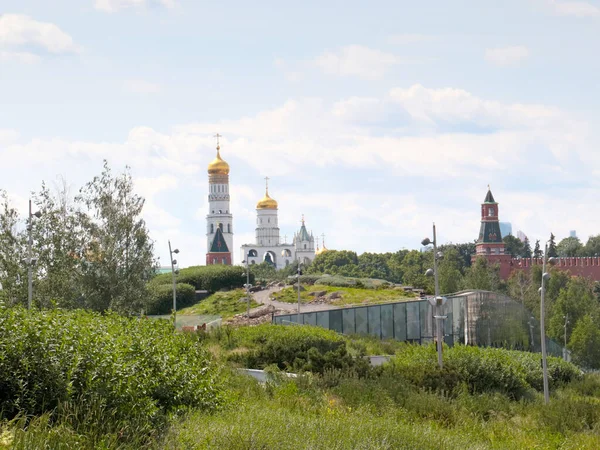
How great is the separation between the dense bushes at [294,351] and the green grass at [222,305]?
1292 inches

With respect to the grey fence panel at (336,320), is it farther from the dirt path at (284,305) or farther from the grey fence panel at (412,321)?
the dirt path at (284,305)

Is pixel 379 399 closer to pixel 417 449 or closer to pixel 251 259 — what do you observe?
pixel 417 449

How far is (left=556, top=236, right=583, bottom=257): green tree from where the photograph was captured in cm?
15738

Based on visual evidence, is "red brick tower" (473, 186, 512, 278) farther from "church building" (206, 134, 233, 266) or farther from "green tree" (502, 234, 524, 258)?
"church building" (206, 134, 233, 266)

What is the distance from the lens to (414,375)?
26203 millimetres

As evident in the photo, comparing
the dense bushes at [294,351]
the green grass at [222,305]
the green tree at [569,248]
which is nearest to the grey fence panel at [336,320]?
Answer: the dense bushes at [294,351]

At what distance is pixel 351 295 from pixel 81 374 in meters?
57.4

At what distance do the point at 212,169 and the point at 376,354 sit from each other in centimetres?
14196

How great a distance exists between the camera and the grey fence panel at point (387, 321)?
4488 centimetres

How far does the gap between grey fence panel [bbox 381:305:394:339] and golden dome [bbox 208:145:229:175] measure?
130 meters

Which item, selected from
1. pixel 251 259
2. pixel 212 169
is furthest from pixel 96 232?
pixel 251 259

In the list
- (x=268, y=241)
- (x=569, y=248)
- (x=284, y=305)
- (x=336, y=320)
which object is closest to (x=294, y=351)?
(x=336, y=320)

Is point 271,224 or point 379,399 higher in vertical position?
point 271,224

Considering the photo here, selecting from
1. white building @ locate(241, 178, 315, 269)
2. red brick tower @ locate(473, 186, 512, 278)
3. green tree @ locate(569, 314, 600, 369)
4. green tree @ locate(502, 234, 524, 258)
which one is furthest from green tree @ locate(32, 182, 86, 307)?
white building @ locate(241, 178, 315, 269)
